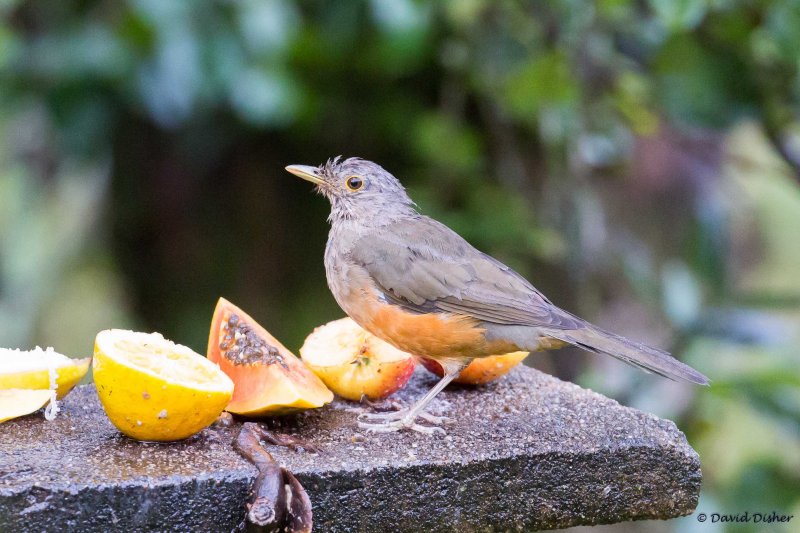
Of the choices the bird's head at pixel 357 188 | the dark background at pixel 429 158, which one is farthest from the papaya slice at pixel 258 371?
the dark background at pixel 429 158

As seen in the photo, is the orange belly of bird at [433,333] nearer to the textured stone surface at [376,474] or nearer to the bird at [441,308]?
the bird at [441,308]

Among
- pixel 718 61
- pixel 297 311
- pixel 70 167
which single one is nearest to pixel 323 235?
pixel 297 311

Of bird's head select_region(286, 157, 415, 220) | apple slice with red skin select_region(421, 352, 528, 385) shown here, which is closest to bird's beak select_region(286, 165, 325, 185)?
bird's head select_region(286, 157, 415, 220)

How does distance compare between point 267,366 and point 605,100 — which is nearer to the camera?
point 267,366

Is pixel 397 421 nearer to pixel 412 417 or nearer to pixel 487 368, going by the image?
pixel 412 417

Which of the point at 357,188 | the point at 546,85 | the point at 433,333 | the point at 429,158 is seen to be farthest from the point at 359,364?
the point at 429,158

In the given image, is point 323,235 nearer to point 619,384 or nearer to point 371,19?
point 371,19

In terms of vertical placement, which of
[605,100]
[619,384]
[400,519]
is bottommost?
[619,384]
